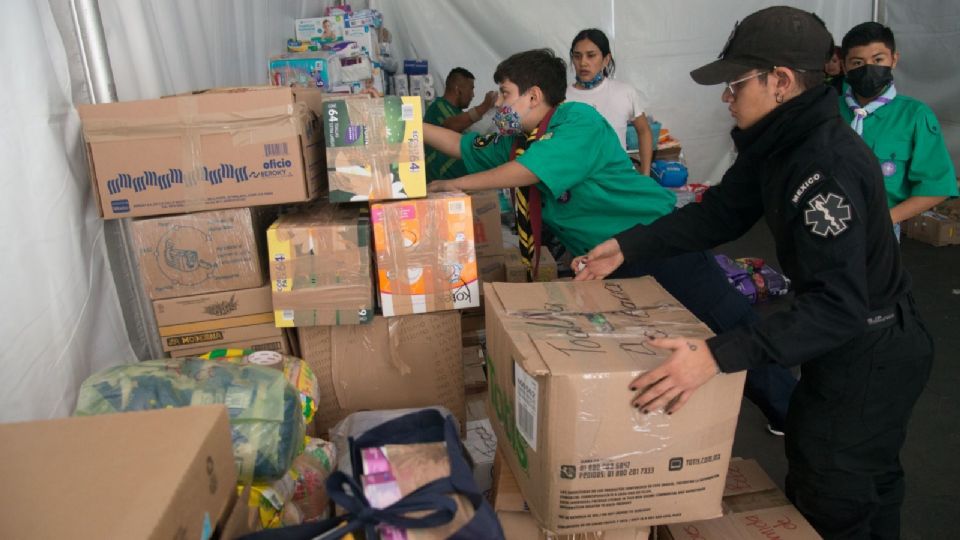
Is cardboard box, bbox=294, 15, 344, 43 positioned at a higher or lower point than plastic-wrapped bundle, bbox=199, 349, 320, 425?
higher

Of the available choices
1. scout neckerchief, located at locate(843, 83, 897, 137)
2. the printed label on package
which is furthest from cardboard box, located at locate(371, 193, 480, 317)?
scout neckerchief, located at locate(843, 83, 897, 137)

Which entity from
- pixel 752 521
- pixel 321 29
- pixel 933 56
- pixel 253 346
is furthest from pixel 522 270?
pixel 933 56

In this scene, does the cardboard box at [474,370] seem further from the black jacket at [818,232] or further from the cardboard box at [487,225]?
the black jacket at [818,232]

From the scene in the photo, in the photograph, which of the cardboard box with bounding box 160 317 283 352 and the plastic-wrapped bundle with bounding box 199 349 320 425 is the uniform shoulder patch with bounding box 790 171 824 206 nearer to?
the plastic-wrapped bundle with bounding box 199 349 320 425

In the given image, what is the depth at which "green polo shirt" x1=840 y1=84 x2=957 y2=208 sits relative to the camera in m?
2.22

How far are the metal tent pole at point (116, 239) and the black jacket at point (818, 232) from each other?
151 centimetres

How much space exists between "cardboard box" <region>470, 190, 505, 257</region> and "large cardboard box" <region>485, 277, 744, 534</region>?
1505 mm

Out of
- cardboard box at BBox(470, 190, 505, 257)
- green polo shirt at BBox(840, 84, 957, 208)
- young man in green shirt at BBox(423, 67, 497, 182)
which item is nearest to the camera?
green polo shirt at BBox(840, 84, 957, 208)

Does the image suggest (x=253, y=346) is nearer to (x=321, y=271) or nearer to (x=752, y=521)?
(x=321, y=271)

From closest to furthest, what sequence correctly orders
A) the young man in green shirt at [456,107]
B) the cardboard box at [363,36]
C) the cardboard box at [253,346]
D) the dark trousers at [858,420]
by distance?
the dark trousers at [858,420] → the cardboard box at [253,346] → the cardboard box at [363,36] → the young man in green shirt at [456,107]

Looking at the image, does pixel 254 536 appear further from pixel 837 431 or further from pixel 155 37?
pixel 155 37

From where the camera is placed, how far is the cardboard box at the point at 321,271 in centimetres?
170

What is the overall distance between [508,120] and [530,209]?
1.00ft

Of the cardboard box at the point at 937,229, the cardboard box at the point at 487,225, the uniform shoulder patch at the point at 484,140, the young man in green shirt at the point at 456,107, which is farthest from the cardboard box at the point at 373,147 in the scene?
the cardboard box at the point at 937,229
